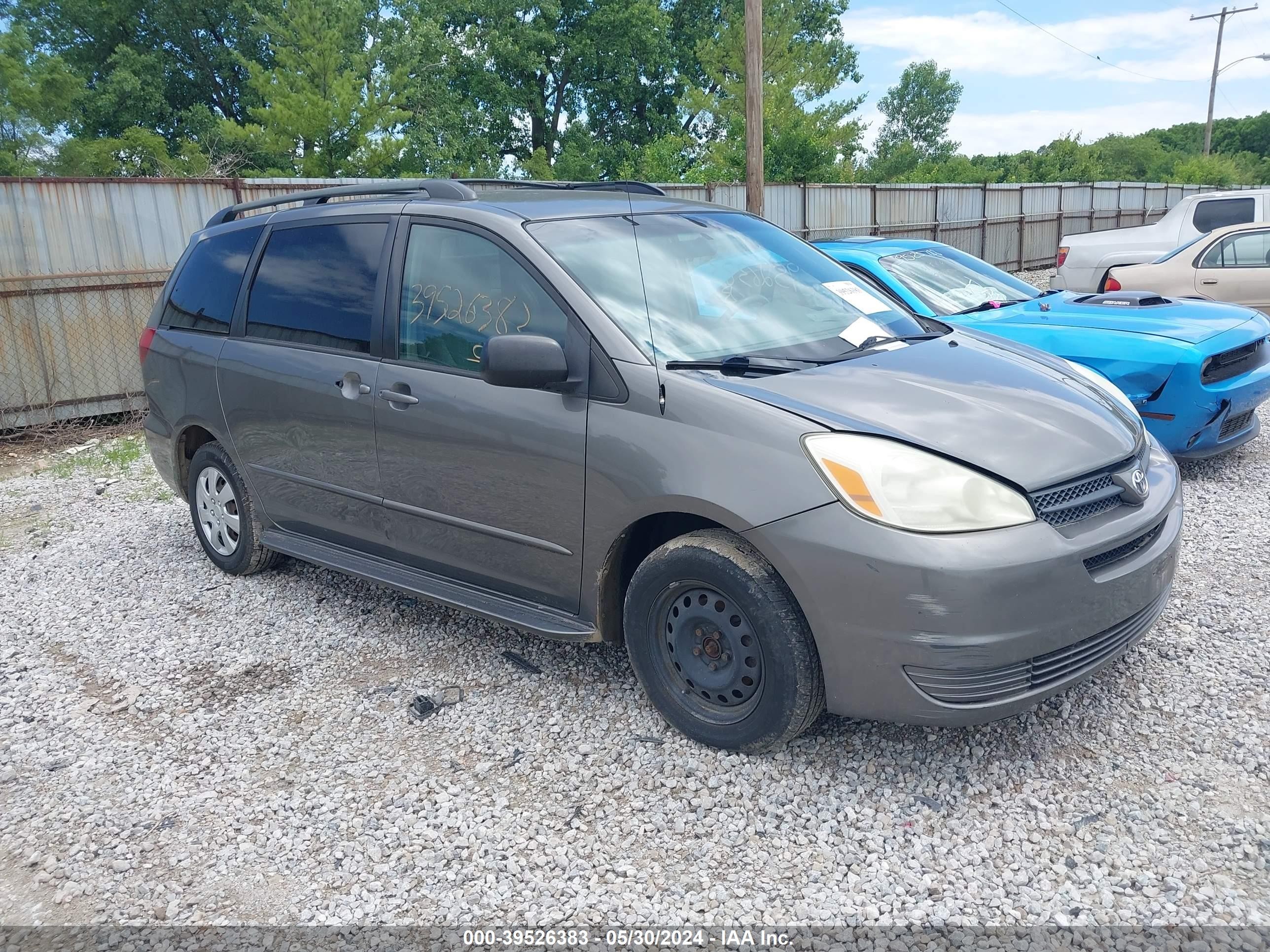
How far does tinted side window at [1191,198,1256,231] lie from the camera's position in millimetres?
13625

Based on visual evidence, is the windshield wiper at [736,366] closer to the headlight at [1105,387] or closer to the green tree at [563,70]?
the headlight at [1105,387]

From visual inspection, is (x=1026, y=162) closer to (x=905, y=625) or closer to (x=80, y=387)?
(x=80, y=387)

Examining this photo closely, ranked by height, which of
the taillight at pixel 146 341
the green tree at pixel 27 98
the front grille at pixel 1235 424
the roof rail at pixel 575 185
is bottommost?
the front grille at pixel 1235 424

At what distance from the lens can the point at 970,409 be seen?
311 cm

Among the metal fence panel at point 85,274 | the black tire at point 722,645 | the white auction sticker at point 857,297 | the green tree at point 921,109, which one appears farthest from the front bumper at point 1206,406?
the green tree at point 921,109

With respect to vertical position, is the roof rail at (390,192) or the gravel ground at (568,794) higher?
the roof rail at (390,192)

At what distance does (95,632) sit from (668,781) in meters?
3.08

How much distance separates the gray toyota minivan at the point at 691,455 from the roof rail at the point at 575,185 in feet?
0.13

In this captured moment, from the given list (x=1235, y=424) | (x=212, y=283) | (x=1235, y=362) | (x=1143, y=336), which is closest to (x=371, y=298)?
(x=212, y=283)

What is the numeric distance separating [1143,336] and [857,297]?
9.07 ft

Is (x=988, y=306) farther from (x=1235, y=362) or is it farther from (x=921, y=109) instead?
(x=921, y=109)

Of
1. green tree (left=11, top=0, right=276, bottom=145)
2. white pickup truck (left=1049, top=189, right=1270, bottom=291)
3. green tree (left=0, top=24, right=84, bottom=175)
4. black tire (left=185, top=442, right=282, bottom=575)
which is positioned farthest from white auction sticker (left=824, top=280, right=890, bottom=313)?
green tree (left=11, top=0, right=276, bottom=145)

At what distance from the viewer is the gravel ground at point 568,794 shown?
8.62ft

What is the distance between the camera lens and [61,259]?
902 centimetres
